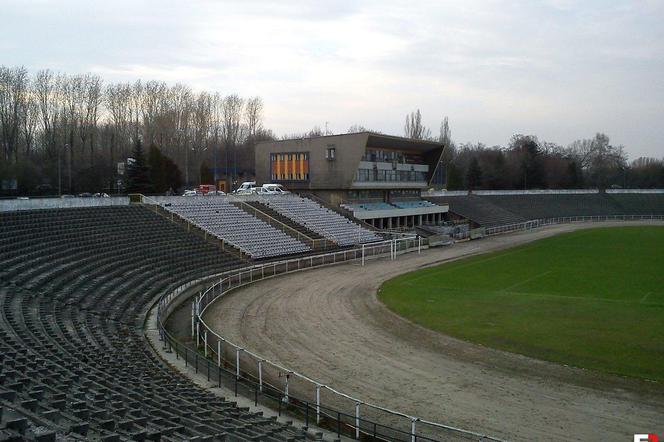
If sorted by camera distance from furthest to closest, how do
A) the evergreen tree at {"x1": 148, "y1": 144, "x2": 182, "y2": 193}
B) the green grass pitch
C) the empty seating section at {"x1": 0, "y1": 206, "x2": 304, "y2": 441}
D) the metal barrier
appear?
1. the evergreen tree at {"x1": 148, "y1": 144, "x2": 182, "y2": 193}
2. the green grass pitch
3. the metal barrier
4. the empty seating section at {"x1": 0, "y1": 206, "x2": 304, "y2": 441}

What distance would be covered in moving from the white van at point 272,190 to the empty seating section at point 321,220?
1.15 meters

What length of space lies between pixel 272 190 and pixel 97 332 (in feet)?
137

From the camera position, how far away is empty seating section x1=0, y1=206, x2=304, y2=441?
910 centimetres

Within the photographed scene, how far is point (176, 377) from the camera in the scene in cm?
1563

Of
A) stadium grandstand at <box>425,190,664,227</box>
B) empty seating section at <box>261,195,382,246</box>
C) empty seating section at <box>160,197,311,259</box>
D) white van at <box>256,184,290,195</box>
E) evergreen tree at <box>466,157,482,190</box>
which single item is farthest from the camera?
evergreen tree at <box>466,157,482,190</box>

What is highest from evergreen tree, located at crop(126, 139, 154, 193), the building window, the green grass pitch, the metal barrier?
the building window

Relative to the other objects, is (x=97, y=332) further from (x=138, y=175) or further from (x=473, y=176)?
(x=473, y=176)

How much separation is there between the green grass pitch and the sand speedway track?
150 cm

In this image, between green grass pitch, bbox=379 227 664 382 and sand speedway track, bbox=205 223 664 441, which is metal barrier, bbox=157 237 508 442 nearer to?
sand speedway track, bbox=205 223 664 441

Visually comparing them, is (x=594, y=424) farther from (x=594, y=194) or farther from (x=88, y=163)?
(x=594, y=194)

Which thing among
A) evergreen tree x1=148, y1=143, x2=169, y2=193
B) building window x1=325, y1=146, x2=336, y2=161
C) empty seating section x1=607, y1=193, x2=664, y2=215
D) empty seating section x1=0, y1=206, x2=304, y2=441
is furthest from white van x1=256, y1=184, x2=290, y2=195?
empty seating section x1=607, y1=193, x2=664, y2=215

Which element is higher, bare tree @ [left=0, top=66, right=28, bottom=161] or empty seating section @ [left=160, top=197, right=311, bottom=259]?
bare tree @ [left=0, top=66, right=28, bottom=161]

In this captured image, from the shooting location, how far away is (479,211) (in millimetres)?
82188

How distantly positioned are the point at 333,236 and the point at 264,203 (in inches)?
300
